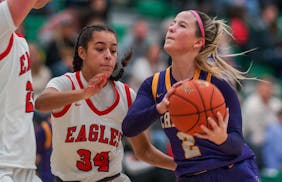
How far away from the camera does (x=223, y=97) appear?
15.7 ft

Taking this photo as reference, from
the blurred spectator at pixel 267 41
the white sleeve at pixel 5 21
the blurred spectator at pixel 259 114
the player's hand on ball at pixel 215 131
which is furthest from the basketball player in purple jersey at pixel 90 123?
the blurred spectator at pixel 267 41

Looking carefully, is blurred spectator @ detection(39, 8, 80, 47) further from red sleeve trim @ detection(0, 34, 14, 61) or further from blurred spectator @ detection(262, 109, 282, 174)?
red sleeve trim @ detection(0, 34, 14, 61)

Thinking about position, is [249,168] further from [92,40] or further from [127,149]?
[127,149]

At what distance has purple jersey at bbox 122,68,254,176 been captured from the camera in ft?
15.9

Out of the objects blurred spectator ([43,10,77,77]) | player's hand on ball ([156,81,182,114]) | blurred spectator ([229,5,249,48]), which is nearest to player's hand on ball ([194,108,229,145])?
player's hand on ball ([156,81,182,114])

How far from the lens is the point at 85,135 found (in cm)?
528

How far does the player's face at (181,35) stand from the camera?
4992 mm

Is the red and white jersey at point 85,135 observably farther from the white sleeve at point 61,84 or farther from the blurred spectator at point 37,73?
the blurred spectator at point 37,73

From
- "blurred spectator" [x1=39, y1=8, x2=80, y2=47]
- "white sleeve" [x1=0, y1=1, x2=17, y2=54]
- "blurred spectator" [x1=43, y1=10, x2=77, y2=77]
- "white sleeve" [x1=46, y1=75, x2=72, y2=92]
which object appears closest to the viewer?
"white sleeve" [x1=0, y1=1, x2=17, y2=54]

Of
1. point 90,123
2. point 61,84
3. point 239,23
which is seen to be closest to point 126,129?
point 90,123

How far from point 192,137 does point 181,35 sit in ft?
2.39

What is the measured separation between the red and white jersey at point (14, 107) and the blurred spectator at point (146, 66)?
5.96 meters

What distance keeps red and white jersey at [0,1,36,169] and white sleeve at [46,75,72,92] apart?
1.36 feet

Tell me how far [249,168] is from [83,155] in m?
1.24
